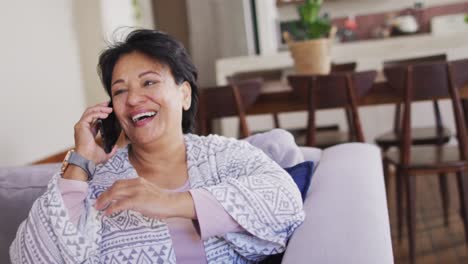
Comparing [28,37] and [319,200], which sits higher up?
[28,37]

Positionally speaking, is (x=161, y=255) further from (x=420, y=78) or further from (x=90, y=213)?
(x=420, y=78)

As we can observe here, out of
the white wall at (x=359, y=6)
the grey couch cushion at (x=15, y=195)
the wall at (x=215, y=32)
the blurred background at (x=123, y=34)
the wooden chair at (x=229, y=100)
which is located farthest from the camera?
the white wall at (x=359, y=6)

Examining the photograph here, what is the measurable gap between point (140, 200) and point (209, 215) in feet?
0.50

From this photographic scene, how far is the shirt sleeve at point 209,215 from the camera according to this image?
1.21 m

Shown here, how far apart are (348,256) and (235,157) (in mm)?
427

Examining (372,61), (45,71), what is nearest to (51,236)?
(45,71)

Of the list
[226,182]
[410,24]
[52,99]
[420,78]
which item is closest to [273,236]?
[226,182]

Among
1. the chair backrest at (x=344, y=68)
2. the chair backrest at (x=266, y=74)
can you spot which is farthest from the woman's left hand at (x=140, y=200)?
the chair backrest at (x=266, y=74)

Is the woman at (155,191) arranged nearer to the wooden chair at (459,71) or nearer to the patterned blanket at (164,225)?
the patterned blanket at (164,225)

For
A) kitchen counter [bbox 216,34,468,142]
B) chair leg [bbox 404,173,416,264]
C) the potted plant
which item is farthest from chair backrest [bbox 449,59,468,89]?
kitchen counter [bbox 216,34,468,142]

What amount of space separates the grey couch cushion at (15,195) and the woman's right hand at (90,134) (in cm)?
27

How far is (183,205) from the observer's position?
1192 millimetres

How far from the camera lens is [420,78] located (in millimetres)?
2871

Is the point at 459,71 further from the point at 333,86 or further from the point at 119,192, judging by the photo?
the point at 119,192
